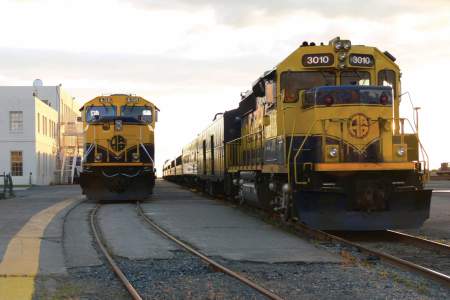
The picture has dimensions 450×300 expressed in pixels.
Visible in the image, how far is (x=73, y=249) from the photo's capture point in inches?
405

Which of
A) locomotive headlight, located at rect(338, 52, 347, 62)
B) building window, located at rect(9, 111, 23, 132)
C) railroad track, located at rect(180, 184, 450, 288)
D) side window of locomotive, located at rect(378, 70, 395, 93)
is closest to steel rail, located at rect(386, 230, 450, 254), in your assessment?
railroad track, located at rect(180, 184, 450, 288)

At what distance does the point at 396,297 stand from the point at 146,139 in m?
17.0

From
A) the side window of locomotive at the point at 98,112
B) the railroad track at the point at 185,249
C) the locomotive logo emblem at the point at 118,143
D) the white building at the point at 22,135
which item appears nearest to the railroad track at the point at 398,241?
the railroad track at the point at 185,249

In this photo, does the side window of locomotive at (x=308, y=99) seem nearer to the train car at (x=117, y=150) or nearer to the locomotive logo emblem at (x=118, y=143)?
the train car at (x=117, y=150)

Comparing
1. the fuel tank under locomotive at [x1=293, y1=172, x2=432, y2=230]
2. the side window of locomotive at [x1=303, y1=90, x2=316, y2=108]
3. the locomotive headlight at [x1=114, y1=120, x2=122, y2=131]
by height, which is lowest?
the fuel tank under locomotive at [x1=293, y1=172, x2=432, y2=230]

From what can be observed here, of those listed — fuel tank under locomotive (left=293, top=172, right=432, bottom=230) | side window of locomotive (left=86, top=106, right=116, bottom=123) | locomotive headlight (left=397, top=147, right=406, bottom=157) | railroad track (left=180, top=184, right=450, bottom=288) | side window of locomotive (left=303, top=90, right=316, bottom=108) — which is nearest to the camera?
railroad track (left=180, top=184, right=450, bottom=288)

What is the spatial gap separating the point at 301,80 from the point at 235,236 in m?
3.30

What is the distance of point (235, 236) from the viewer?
1170 cm

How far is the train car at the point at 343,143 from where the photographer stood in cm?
1071

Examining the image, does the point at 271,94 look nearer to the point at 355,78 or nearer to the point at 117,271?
the point at 355,78

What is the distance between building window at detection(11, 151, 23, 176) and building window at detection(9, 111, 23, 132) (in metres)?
1.83

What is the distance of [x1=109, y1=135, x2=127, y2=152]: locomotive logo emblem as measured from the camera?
73.1 ft

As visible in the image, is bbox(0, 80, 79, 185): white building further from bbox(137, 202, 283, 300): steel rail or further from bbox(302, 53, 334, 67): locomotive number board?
A: bbox(302, 53, 334, 67): locomotive number board

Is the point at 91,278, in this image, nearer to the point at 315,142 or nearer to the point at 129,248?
the point at 129,248
